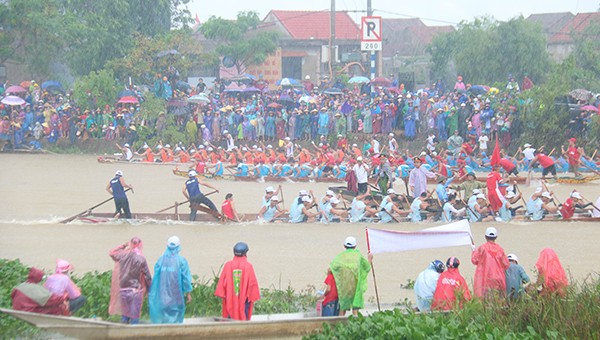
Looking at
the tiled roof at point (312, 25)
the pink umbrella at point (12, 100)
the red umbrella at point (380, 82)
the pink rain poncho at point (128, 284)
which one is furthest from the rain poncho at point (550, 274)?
the tiled roof at point (312, 25)

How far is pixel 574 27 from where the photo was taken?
44.3 meters

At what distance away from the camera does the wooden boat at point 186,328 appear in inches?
376

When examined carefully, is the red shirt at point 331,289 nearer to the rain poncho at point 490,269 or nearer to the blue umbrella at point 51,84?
the rain poncho at point 490,269

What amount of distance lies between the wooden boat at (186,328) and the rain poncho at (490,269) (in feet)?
6.28

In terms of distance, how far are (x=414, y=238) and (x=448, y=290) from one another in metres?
1.14

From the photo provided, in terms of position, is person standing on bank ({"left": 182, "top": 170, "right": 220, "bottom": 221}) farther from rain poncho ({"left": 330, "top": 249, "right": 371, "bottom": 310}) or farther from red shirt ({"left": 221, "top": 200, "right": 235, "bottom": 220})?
rain poncho ({"left": 330, "top": 249, "right": 371, "bottom": 310})

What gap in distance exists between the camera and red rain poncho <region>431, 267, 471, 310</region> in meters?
10.4

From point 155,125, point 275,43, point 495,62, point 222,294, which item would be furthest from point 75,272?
point 275,43

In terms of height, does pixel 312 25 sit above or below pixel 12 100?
above

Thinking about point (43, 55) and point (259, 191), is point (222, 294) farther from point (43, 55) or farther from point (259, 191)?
point (43, 55)

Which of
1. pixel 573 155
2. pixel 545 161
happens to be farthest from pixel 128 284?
pixel 573 155

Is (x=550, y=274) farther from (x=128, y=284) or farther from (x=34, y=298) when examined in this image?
(x=34, y=298)

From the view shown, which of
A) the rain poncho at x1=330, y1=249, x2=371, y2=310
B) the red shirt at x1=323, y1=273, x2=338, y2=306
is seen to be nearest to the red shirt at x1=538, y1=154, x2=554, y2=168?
the rain poncho at x1=330, y1=249, x2=371, y2=310

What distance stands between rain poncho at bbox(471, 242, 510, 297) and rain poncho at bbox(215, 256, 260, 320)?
272 cm
